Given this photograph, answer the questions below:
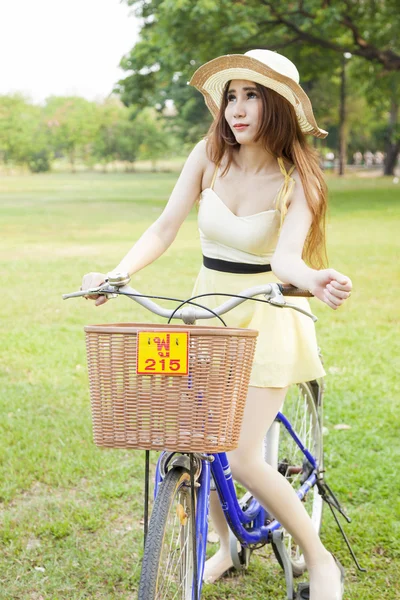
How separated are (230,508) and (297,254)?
37.2 inches

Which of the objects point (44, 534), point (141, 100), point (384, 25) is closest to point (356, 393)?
point (44, 534)

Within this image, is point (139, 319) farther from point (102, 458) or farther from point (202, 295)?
point (202, 295)

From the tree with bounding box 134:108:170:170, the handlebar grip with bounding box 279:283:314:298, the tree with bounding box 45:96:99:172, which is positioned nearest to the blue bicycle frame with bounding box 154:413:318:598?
the handlebar grip with bounding box 279:283:314:298

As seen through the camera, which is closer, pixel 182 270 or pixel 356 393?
pixel 356 393

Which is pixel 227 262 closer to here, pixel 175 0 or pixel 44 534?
pixel 44 534

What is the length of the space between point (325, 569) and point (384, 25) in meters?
25.2

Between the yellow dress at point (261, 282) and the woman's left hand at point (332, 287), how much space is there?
1.43 feet

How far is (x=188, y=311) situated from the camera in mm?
2422

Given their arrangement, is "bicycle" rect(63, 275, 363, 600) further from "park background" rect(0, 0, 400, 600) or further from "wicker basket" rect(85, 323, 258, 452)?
"park background" rect(0, 0, 400, 600)

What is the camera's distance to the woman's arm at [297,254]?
7.97 ft

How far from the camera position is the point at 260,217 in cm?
287

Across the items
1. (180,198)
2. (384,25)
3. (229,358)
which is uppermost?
(384,25)

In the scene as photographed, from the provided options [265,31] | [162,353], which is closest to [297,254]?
[162,353]

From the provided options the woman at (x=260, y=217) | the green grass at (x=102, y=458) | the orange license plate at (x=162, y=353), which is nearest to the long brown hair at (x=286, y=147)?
the woman at (x=260, y=217)
